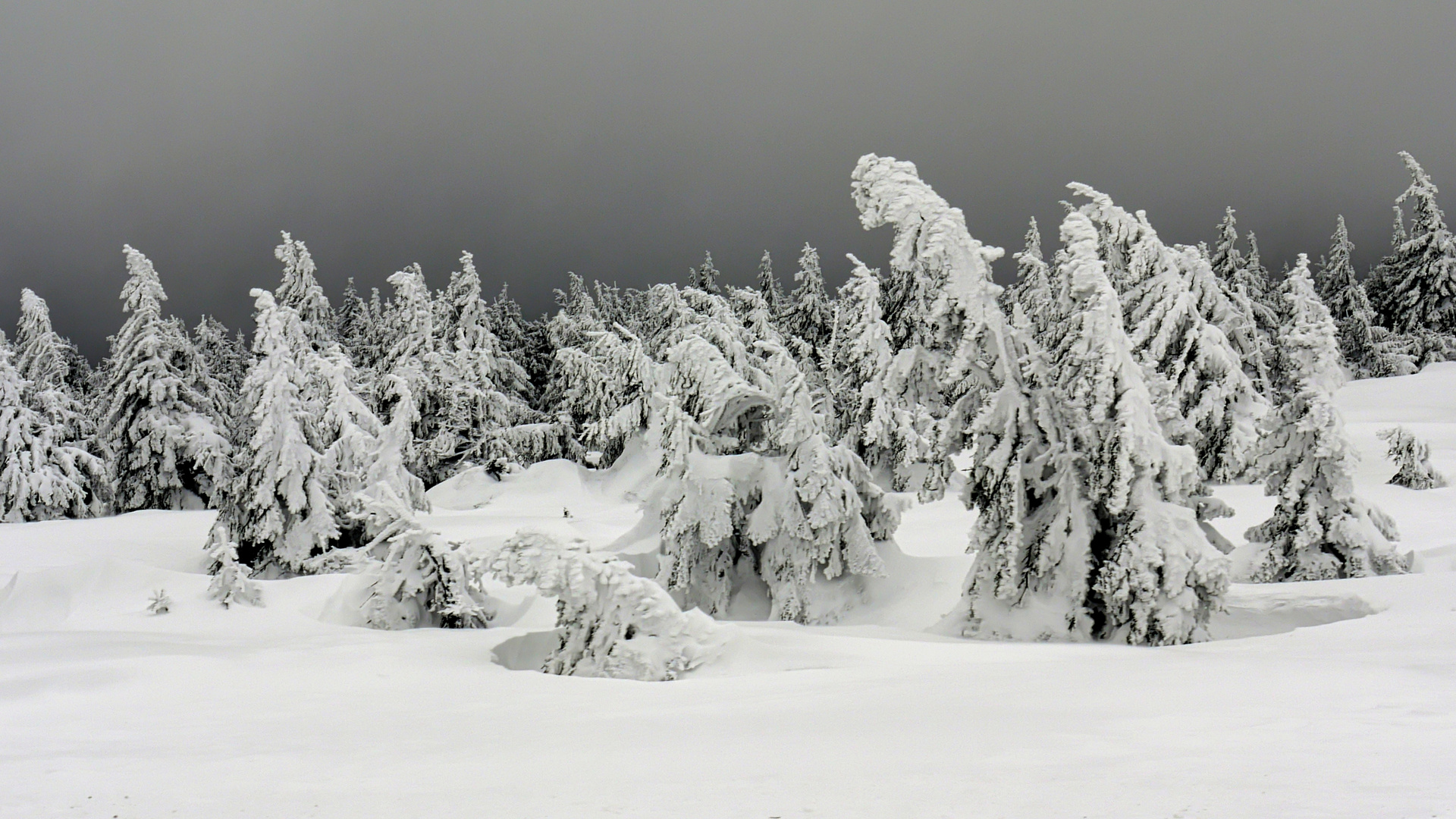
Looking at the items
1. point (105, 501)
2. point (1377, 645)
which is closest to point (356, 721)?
point (1377, 645)

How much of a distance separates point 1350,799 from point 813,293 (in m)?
52.7

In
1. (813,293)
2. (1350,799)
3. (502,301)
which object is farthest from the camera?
(502,301)

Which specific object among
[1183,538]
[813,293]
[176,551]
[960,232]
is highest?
[813,293]

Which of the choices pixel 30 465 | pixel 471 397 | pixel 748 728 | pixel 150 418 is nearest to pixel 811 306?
pixel 471 397

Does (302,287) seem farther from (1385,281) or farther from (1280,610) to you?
(1385,281)

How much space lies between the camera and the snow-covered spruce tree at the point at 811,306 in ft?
180

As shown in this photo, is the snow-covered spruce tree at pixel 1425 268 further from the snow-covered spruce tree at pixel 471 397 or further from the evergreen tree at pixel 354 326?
the evergreen tree at pixel 354 326

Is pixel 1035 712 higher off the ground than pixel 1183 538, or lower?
lower

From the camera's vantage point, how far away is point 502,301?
61969 millimetres

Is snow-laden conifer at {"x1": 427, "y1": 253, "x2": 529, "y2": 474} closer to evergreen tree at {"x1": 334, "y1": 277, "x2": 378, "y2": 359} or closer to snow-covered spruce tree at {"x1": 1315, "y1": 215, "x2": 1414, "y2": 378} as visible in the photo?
evergreen tree at {"x1": 334, "y1": 277, "x2": 378, "y2": 359}

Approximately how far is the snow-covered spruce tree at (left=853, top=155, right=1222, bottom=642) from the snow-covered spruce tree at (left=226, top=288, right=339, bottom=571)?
1882 cm

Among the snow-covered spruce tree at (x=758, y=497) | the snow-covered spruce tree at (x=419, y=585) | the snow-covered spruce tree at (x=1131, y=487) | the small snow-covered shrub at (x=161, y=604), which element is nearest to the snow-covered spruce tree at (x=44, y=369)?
the small snow-covered shrub at (x=161, y=604)

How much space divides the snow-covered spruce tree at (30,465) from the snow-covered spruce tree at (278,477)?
1437 cm

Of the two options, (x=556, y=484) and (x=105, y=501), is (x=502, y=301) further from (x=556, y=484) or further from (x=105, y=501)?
(x=105, y=501)
